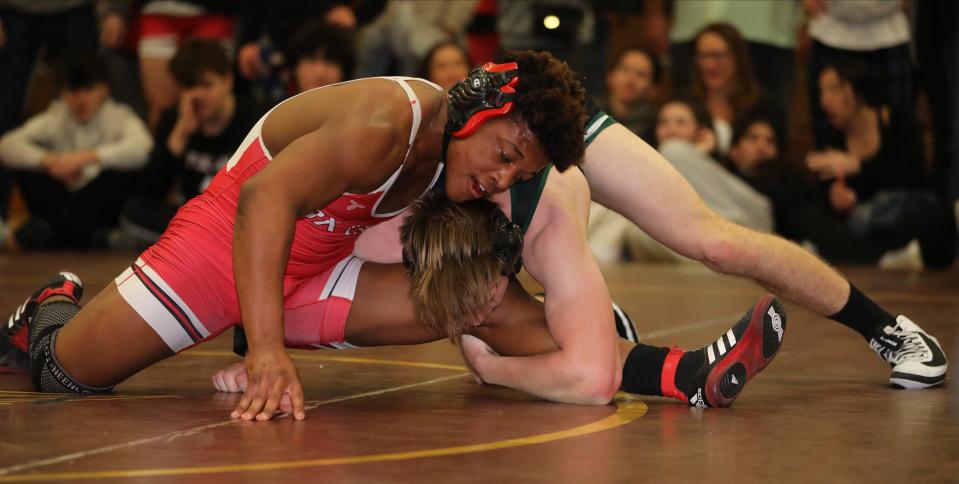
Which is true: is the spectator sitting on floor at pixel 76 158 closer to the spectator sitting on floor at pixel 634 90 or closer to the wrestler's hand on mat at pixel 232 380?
the spectator sitting on floor at pixel 634 90

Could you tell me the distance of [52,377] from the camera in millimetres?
3422

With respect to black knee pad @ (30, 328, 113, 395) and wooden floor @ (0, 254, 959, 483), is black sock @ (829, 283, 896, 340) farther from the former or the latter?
black knee pad @ (30, 328, 113, 395)

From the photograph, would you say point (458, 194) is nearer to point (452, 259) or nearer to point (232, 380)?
point (452, 259)

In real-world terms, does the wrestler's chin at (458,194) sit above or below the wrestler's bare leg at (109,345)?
above

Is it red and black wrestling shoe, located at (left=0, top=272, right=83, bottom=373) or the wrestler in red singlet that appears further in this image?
red and black wrestling shoe, located at (left=0, top=272, right=83, bottom=373)

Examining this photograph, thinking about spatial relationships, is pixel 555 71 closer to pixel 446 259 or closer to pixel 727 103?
pixel 446 259

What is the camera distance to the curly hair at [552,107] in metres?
3.06

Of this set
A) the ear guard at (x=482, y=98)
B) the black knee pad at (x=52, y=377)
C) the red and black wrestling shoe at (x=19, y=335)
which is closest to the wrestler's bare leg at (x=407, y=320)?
the ear guard at (x=482, y=98)

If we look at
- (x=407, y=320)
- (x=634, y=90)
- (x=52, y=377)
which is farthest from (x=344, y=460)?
(x=634, y=90)

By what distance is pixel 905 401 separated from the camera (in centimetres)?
341

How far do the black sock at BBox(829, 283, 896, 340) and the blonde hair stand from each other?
3.33 feet

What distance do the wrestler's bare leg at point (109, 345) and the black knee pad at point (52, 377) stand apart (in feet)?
0.04

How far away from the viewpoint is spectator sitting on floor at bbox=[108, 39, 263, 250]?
789 centimetres

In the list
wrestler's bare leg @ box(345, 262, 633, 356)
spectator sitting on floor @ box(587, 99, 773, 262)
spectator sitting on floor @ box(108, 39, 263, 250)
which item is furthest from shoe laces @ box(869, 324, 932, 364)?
spectator sitting on floor @ box(108, 39, 263, 250)
